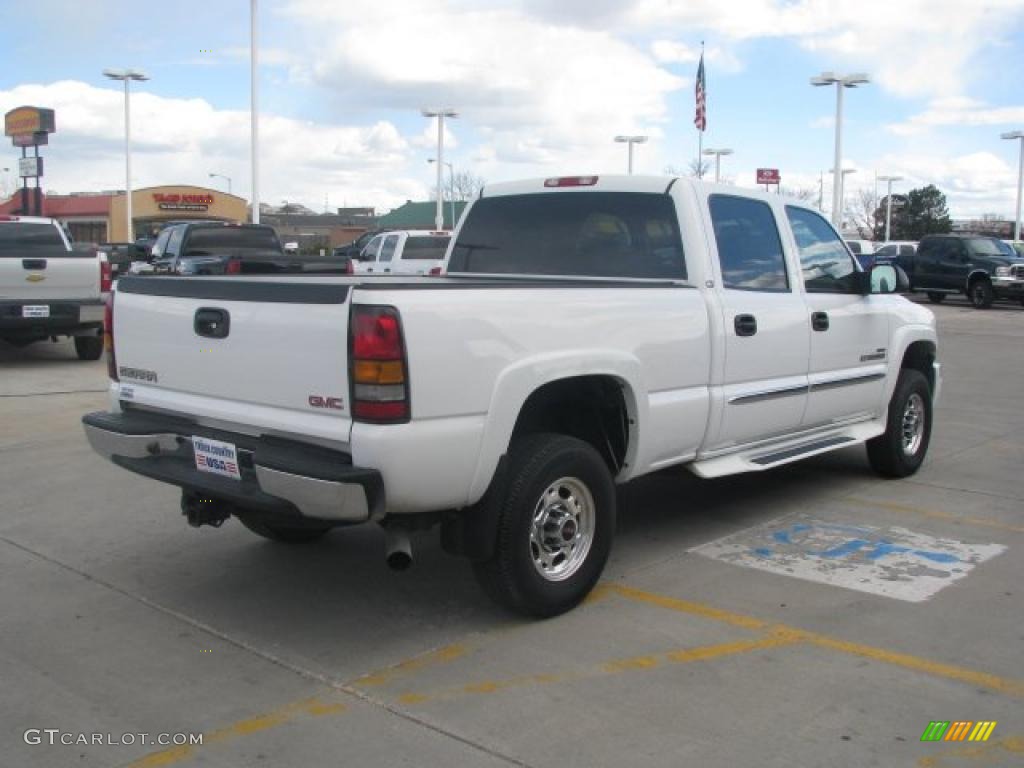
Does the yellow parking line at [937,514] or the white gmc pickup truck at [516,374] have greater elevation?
the white gmc pickup truck at [516,374]

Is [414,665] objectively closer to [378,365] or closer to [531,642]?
[531,642]

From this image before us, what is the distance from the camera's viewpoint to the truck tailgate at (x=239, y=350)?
3979 mm

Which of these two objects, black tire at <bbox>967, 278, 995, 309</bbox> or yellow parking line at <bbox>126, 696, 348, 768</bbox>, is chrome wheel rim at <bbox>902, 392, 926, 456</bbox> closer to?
yellow parking line at <bbox>126, 696, 348, 768</bbox>

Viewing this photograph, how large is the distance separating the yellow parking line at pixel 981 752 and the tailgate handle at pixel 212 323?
3101 mm

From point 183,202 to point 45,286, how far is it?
63645mm

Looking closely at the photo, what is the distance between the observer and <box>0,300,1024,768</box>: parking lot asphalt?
11.6ft

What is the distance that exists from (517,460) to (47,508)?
3.67 meters

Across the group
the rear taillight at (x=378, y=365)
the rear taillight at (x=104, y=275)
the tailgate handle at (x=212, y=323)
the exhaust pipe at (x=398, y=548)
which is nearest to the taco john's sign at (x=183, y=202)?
the rear taillight at (x=104, y=275)

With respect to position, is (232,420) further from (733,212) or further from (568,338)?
(733,212)

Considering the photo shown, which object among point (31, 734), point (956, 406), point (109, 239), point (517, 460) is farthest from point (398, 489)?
point (109, 239)

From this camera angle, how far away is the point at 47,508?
655 centimetres

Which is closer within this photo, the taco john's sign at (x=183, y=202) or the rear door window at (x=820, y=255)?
the rear door window at (x=820, y=255)

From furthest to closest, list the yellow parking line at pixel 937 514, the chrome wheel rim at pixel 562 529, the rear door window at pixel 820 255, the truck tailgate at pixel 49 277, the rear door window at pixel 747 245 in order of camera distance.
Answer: the truck tailgate at pixel 49 277
the rear door window at pixel 820 255
the yellow parking line at pixel 937 514
the rear door window at pixel 747 245
the chrome wheel rim at pixel 562 529

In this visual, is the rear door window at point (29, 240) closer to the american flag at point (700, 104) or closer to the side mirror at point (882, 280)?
the side mirror at point (882, 280)
